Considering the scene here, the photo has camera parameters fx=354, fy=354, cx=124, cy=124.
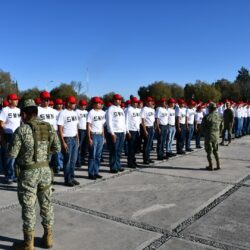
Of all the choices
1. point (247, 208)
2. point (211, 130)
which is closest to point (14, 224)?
point (247, 208)

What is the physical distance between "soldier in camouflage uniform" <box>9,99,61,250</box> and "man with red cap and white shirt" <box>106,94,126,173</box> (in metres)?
4.34

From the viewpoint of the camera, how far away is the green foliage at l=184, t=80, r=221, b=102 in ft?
270

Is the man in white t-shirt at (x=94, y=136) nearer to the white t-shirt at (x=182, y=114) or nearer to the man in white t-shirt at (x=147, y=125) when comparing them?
the man in white t-shirt at (x=147, y=125)

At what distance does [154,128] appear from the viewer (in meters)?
11.0

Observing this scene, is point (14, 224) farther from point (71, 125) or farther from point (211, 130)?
point (211, 130)

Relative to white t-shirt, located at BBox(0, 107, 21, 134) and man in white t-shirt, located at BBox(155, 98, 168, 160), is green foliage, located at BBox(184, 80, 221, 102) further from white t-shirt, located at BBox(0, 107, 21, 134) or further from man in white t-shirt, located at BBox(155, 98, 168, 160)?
white t-shirt, located at BBox(0, 107, 21, 134)

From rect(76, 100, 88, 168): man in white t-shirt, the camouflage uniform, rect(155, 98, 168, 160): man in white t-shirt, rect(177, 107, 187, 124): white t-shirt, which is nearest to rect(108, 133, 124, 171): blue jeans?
rect(76, 100, 88, 168): man in white t-shirt

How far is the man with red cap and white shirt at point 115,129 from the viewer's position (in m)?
8.93

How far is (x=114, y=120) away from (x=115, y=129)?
232 mm

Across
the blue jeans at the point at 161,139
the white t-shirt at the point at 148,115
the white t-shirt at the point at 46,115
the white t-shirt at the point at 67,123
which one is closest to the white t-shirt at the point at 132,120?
the white t-shirt at the point at 148,115

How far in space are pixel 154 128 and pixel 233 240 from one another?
21.1ft

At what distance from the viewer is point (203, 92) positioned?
83438 mm

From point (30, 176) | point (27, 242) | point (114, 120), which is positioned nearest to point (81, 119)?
point (114, 120)

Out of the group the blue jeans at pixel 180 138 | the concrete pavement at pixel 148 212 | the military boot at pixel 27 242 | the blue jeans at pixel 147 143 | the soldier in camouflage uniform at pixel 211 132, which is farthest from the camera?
the blue jeans at pixel 180 138
